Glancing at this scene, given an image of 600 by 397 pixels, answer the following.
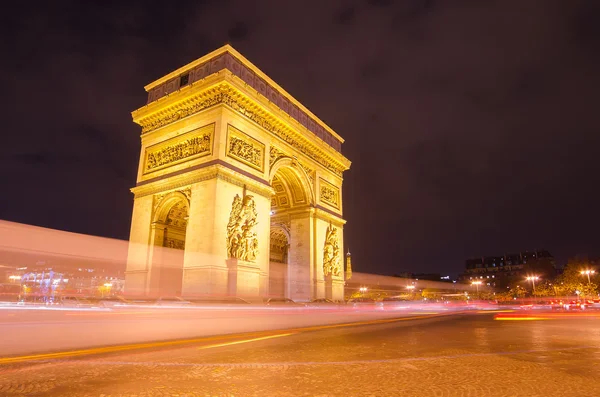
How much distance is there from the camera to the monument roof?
19703mm

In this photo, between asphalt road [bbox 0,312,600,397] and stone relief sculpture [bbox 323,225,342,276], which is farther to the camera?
stone relief sculpture [bbox 323,225,342,276]

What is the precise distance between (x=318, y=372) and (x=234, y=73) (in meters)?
18.0

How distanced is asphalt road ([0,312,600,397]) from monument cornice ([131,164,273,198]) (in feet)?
39.1

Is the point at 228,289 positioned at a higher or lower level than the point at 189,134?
lower

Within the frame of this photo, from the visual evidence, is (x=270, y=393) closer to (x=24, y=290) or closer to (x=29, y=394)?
(x=29, y=394)

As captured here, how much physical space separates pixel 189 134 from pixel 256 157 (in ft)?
12.0

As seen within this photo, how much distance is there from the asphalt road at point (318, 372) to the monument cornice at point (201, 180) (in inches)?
470

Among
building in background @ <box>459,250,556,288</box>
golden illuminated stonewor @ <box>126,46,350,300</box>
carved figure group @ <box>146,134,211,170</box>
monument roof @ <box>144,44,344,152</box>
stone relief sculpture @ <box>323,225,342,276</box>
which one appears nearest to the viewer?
golden illuminated stonewor @ <box>126,46,350,300</box>

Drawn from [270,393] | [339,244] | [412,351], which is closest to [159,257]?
[339,244]

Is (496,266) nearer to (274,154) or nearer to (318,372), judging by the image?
(274,154)

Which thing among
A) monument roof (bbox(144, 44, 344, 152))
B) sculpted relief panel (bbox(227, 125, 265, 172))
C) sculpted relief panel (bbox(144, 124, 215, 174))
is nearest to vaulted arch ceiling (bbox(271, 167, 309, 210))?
sculpted relief panel (bbox(227, 125, 265, 172))

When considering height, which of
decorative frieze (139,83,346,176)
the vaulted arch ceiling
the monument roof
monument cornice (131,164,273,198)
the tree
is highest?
the monument roof

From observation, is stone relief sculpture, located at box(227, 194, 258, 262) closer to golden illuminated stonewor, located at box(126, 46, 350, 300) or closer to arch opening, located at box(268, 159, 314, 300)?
golden illuminated stonewor, located at box(126, 46, 350, 300)

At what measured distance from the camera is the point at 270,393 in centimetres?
338
